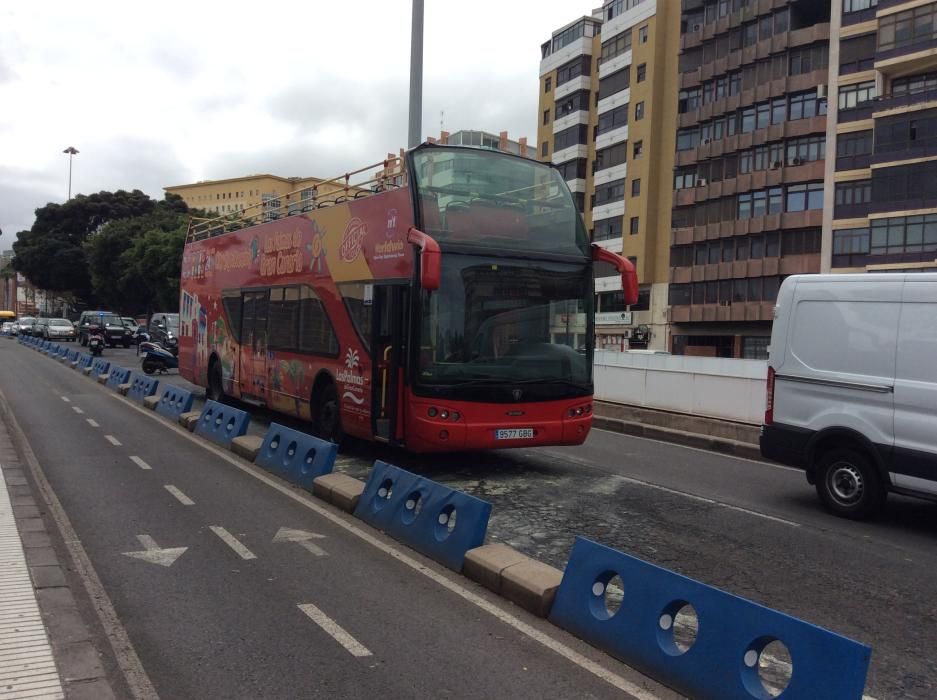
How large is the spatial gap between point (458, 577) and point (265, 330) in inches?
343

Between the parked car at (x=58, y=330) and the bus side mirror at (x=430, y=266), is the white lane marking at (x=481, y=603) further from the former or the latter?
the parked car at (x=58, y=330)

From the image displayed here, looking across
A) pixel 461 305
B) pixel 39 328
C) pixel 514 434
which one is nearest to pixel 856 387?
pixel 514 434

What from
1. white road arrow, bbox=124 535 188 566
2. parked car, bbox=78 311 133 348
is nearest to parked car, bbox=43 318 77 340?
parked car, bbox=78 311 133 348

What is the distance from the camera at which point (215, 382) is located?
656 inches

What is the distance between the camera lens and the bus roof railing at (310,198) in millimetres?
10203

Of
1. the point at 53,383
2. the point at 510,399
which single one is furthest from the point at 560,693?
the point at 53,383

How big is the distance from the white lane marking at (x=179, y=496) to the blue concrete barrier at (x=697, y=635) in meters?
4.74

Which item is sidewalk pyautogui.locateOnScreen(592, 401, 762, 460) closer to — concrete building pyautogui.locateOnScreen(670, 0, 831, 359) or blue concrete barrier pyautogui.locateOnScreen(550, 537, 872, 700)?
blue concrete barrier pyautogui.locateOnScreen(550, 537, 872, 700)

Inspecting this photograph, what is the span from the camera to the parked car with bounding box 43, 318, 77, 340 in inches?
2216

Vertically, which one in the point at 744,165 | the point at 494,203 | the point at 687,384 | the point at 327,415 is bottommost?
the point at 327,415

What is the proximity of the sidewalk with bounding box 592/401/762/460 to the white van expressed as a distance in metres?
3.06

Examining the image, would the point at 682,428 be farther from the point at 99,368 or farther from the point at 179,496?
the point at 99,368

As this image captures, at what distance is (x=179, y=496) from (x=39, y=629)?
400 cm

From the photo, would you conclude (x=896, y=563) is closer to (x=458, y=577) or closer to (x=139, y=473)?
(x=458, y=577)
